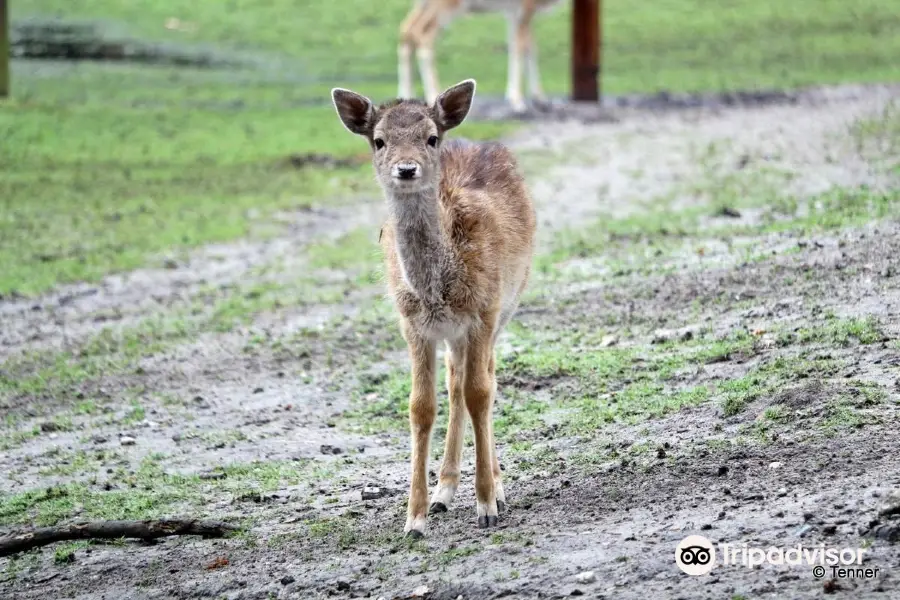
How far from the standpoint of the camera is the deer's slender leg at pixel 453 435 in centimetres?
676

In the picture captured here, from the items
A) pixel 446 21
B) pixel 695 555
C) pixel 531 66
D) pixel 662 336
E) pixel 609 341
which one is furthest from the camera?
pixel 446 21

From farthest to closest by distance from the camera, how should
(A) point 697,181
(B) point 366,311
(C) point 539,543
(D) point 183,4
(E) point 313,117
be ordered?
(D) point 183,4, (E) point 313,117, (A) point 697,181, (B) point 366,311, (C) point 539,543

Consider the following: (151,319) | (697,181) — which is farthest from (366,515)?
(697,181)

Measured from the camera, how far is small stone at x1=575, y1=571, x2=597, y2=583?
5.41 metres

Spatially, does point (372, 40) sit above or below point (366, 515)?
above

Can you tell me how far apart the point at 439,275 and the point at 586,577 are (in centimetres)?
163

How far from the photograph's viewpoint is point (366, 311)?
35.3 feet

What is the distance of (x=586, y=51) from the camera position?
19156 millimetres

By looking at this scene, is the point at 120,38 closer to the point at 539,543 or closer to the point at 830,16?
the point at 830,16

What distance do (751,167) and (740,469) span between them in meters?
7.89

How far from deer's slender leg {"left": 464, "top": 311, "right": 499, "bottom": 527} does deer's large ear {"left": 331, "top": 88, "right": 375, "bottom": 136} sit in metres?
1.10

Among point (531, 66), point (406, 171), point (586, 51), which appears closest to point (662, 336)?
point (406, 171)

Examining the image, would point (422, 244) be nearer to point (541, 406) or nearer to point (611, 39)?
point (541, 406)

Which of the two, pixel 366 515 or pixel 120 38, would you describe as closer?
pixel 366 515
